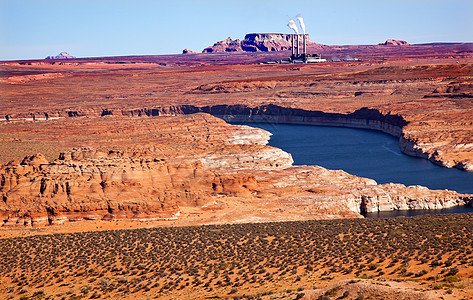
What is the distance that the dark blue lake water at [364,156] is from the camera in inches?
2625

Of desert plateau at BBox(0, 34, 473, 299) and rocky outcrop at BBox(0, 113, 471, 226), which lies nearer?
desert plateau at BBox(0, 34, 473, 299)

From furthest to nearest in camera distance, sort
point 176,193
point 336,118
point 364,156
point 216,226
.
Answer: point 336,118, point 364,156, point 176,193, point 216,226

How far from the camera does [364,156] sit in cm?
8462

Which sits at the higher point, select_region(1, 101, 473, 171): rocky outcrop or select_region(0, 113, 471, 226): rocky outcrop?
select_region(0, 113, 471, 226): rocky outcrop

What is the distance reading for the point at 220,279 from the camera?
27.2 meters

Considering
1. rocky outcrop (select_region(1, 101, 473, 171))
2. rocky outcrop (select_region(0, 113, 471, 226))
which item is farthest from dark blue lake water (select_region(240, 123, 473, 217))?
rocky outcrop (select_region(0, 113, 471, 226))

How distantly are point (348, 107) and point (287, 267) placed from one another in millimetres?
104502

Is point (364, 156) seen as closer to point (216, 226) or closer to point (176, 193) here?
point (176, 193)

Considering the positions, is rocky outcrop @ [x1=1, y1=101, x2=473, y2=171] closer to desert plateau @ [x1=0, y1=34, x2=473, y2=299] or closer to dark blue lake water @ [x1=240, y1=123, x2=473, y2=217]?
desert plateau @ [x1=0, y1=34, x2=473, y2=299]

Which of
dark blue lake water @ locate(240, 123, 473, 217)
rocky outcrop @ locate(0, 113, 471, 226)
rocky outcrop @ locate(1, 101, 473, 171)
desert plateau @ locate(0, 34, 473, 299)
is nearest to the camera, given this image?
desert plateau @ locate(0, 34, 473, 299)

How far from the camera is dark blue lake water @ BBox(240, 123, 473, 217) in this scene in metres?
66.7

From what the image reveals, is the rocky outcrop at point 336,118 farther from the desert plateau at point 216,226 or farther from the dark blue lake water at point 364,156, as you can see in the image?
the dark blue lake water at point 364,156

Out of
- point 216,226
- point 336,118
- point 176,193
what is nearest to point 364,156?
point 336,118

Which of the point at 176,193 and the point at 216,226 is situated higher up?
the point at 176,193
